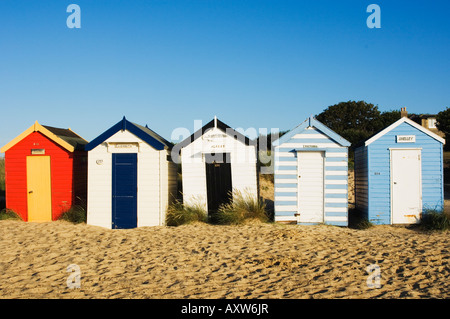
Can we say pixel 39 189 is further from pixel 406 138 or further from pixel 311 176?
pixel 406 138

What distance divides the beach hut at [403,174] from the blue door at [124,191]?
22.4ft

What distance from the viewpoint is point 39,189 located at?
12484 mm

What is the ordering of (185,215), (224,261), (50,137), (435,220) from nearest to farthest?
(224,261) → (435,220) → (185,215) → (50,137)

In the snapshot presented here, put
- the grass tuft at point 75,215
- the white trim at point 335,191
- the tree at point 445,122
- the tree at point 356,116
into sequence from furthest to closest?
1. the tree at point 356,116
2. the tree at point 445,122
3. the grass tuft at point 75,215
4. the white trim at point 335,191

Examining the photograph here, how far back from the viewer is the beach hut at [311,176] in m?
11.2

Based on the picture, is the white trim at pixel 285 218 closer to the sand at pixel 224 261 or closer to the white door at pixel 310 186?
the white door at pixel 310 186

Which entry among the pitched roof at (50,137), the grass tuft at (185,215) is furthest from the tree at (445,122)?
the pitched roof at (50,137)

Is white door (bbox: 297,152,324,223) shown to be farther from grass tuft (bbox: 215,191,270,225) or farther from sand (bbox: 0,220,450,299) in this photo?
grass tuft (bbox: 215,191,270,225)

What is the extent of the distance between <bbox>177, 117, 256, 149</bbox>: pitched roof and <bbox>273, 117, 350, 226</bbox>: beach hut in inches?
38.2

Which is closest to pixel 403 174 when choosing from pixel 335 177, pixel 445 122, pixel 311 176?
pixel 335 177

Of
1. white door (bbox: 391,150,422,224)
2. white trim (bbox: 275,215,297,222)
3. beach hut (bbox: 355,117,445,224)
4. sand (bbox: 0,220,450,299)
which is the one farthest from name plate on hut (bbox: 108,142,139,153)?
white door (bbox: 391,150,422,224)

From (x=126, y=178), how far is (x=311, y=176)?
5420mm
